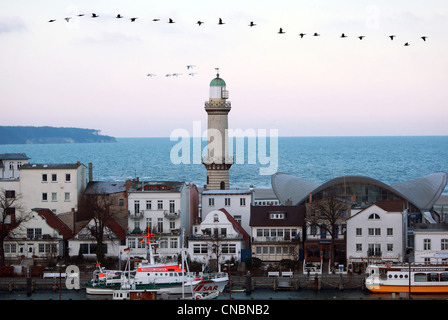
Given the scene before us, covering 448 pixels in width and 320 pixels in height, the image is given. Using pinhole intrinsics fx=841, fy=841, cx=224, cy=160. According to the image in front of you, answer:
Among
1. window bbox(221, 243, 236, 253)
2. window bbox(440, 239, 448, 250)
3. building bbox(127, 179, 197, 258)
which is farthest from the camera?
building bbox(127, 179, 197, 258)

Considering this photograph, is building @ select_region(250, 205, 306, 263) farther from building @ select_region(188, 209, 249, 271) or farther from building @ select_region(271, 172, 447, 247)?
building @ select_region(271, 172, 447, 247)

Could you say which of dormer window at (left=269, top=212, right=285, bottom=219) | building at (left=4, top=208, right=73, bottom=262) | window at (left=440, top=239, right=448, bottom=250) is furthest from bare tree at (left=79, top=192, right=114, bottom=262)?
window at (left=440, top=239, right=448, bottom=250)

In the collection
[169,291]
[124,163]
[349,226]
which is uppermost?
[124,163]

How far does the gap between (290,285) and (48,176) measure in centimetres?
2234

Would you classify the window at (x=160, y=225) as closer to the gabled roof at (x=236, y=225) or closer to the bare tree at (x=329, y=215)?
the gabled roof at (x=236, y=225)

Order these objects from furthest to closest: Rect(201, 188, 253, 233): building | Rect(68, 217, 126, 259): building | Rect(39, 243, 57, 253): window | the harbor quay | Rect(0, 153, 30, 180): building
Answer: Rect(0, 153, 30, 180): building → Rect(201, 188, 253, 233): building → Rect(39, 243, 57, 253): window → Rect(68, 217, 126, 259): building → the harbor quay

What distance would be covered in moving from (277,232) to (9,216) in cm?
1911

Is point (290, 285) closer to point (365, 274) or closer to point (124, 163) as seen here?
point (365, 274)

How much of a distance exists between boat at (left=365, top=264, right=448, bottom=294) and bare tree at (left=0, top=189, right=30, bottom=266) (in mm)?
23785

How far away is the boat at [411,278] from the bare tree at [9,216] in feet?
78.0

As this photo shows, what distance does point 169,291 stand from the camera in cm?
4825

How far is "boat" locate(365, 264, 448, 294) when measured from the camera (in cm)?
4891

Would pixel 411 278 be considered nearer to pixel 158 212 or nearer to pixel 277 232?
pixel 277 232
